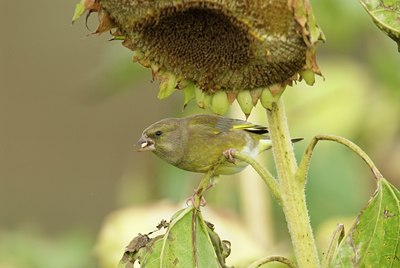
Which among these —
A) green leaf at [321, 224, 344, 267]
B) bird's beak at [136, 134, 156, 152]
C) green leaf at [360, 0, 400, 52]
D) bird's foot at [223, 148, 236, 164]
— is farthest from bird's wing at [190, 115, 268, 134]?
green leaf at [360, 0, 400, 52]

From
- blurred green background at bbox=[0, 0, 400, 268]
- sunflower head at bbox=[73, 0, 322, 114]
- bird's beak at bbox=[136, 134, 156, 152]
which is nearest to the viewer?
sunflower head at bbox=[73, 0, 322, 114]

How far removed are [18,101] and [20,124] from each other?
0.16 meters

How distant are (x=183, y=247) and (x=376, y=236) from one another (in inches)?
12.1

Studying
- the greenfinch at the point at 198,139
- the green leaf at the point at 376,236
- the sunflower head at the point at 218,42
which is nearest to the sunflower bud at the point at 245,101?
the sunflower head at the point at 218,42

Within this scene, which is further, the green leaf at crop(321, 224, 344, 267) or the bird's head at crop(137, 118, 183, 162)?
the bird's head at crop(137, 118, 183, 162)

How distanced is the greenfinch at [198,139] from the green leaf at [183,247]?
16.1 inches

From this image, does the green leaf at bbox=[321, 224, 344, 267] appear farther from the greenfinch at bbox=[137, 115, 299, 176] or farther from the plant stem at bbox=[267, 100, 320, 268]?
the greenfinch at bbox=[137, 115, 299, 176]

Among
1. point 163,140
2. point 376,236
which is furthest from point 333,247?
point 163,140

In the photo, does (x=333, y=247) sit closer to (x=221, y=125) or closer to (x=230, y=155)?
(x=230, y=155)

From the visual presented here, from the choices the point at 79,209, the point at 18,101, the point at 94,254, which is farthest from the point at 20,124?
the point at 94,254

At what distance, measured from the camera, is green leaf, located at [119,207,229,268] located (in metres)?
1.97

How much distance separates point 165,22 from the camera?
1.81 m

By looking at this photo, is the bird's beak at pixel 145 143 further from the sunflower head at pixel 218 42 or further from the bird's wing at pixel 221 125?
the sunflower head at pixel 218 42

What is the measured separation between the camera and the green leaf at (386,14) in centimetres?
177
